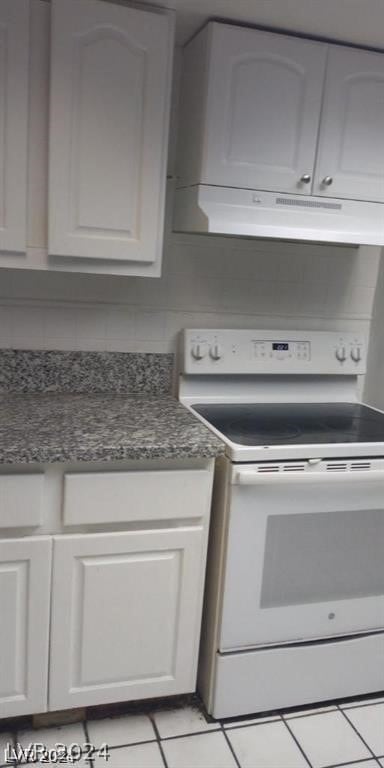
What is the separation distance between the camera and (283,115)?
5.75 feet

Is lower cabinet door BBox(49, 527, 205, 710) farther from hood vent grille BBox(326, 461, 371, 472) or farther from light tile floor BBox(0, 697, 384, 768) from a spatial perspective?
hood vent grille BBox(326, 461, 371, 472)

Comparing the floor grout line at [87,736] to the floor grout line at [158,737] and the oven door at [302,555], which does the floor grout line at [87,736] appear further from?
the oven door at [302,555]

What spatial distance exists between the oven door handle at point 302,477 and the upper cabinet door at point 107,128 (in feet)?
2.25

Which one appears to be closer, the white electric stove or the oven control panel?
the white electric stove

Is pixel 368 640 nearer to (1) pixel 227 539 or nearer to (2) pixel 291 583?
(2) pixel 291 583

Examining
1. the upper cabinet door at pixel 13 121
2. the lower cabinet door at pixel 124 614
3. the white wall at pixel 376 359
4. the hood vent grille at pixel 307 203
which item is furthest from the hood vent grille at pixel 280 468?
the white wall at pixel 376 359

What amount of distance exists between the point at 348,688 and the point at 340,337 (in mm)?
1171

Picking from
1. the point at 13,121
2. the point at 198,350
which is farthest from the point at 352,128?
the point at 13,121

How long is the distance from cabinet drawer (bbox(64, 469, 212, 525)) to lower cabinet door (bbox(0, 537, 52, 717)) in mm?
131

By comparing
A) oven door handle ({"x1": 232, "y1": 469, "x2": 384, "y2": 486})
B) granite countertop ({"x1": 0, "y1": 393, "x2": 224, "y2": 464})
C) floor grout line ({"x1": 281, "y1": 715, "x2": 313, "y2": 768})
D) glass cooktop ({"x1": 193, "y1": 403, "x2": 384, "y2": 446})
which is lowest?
floor grout line ({"x1": 281, "y1": 715, "x2": 313, "y2": 768})

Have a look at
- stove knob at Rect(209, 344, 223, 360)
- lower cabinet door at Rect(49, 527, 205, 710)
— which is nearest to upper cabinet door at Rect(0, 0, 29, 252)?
stove knob at Rect(209, 344, 223, 360)

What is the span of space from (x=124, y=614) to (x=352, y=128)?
154 cm

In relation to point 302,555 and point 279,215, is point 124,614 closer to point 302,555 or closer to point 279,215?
point 302,555

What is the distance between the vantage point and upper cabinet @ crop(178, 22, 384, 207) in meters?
1.70
